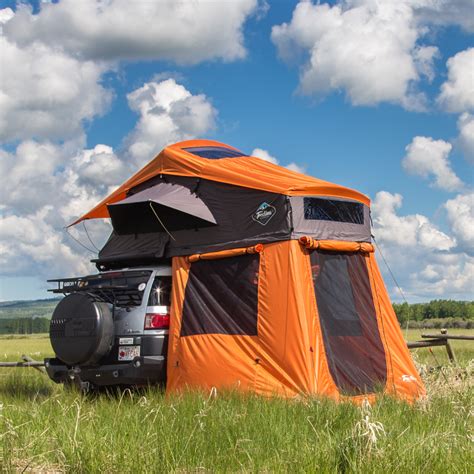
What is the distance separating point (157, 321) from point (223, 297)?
1027mm

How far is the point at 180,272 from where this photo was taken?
36.9 ft

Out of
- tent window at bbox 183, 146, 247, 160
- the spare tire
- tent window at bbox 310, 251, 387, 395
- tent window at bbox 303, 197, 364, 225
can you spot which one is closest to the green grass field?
tent window at bbox 310, 251, 387, 395

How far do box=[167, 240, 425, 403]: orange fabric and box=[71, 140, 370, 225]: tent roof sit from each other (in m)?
0.92

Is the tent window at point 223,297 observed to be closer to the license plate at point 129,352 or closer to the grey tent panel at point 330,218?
the license plate at point 129,352

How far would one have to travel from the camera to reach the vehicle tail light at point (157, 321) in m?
10.8

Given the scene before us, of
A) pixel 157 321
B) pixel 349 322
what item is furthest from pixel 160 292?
pixel 349 322

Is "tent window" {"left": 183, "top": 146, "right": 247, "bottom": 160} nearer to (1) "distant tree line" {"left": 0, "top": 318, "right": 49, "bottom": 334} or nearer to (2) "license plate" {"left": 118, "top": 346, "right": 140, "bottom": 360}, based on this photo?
(2) "license plate" {"left": 118, "top": 346, "right": 140, "bottom": 360}

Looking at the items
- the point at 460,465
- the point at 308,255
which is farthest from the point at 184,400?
the point at 460,465

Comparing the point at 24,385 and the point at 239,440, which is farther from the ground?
the point at 239,440

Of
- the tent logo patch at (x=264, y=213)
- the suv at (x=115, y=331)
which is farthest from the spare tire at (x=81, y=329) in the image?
the tent logo patch at (x=264, y=213)

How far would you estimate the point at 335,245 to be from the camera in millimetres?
10883

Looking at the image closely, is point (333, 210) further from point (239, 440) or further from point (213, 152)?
point (239, 440)

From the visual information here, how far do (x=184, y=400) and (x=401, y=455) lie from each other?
338cm

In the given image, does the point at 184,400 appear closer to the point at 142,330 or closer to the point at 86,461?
the point at 142,330
